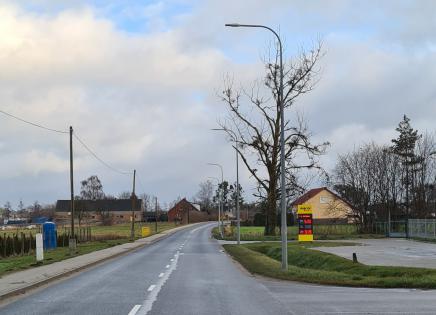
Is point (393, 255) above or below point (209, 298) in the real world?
below

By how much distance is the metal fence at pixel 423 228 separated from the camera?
57.6 meters

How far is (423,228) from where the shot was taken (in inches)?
2389

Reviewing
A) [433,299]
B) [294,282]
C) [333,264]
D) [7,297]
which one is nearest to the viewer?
[433,299]

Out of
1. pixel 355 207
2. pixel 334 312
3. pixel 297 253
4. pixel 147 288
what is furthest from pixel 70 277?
pixel 355 207

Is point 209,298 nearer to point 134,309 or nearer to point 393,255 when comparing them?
point 134,309

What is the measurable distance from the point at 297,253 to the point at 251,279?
15.6m

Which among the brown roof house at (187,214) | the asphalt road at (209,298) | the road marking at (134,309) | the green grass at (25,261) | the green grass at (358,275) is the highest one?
the road marking at (134,309)

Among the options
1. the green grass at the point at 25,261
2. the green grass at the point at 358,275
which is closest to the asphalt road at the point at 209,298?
the green grass at the point at 358,275

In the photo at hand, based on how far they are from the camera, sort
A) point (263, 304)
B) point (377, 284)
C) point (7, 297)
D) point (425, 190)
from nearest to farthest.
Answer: point (263, 304)
point (7, 297)
point (377, 284)
point (425, 190)

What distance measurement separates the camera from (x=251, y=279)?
21594 millimetres

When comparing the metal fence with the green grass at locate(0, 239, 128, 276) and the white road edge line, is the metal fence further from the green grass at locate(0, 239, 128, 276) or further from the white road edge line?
the white road edge line

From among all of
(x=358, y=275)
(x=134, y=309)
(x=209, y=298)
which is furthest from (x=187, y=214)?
(x=134, y=309)

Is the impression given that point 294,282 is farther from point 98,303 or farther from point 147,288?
point 98,303

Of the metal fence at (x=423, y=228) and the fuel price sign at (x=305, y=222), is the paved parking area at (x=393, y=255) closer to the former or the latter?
the fuel price sign at (x=305, y=222)
